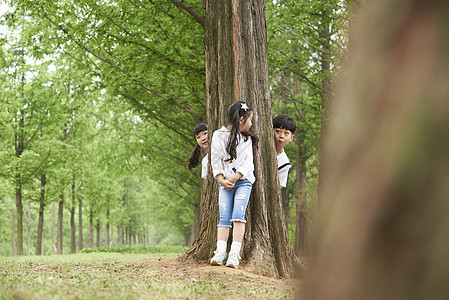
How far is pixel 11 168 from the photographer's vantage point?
16516mm

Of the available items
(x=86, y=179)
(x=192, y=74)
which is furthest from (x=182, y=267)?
(x=86, y=179)

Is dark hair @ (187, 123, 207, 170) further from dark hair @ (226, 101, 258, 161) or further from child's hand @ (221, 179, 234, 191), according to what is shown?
child's hand @ (221, 179, 234, 191)

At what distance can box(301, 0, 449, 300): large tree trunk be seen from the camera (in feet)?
3.76

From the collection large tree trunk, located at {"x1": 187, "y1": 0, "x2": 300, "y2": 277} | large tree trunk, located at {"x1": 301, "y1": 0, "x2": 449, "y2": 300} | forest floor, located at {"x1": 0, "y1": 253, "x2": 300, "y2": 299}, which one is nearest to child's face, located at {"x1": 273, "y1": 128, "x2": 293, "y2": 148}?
large tree trunk, located at {"x1": 187, "y1": 0, "x2": 300, "y2": 277}

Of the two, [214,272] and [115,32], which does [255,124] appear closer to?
[214,272]

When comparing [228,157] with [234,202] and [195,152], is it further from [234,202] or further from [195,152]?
[195,152]

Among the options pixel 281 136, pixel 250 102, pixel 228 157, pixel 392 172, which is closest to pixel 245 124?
pixel 228 157

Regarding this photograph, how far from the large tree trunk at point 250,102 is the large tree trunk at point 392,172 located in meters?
4.16

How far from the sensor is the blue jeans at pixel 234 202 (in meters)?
5.09

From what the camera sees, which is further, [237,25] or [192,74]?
[192,74]

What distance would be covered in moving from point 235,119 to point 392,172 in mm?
4069

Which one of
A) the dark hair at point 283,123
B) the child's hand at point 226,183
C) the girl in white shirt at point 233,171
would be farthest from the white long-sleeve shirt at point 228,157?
the dark hair at point 283,123

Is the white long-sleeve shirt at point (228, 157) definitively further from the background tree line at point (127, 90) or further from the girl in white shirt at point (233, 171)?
the background tree line at point (127, 90)

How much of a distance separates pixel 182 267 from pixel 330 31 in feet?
33.8
